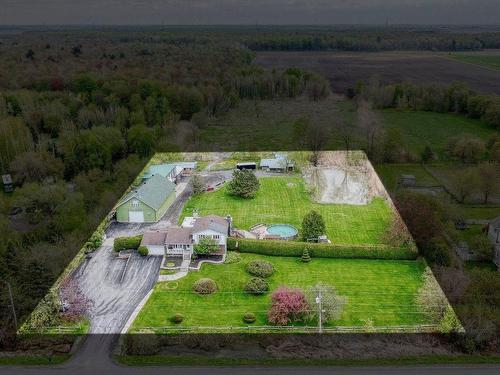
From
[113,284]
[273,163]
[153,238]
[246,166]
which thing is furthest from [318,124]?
[113,284]

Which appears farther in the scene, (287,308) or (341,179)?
(341,179)

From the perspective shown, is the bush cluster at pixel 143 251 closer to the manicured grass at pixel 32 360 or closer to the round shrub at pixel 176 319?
the round shrub at pixel 176 319

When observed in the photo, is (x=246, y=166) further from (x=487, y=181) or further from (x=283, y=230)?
(x=487, y=181)

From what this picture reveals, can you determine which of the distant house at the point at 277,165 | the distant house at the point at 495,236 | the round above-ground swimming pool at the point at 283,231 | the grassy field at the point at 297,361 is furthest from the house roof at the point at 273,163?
the grassy field at the point at 297,361

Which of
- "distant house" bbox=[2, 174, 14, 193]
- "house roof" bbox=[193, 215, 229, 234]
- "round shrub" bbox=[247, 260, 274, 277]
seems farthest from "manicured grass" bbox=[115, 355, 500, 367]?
"distant house" bbox=[2, 174, 14, 193]

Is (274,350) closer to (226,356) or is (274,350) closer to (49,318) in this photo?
(226,356)

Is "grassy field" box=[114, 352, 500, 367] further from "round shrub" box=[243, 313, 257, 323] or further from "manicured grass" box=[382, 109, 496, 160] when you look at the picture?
"manicured grass" box=[382, 109, 496, 160]

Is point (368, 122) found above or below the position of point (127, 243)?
above
